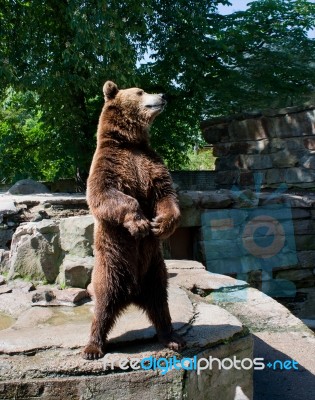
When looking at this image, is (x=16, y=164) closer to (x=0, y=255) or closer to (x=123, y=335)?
(x=0, y=255)

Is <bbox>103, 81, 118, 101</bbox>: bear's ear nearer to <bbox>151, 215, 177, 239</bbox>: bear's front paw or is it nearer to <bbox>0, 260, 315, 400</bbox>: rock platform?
<bbox>151, 215, 177, 239</bbox>: bear's front paw

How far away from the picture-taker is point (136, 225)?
2.47 meters

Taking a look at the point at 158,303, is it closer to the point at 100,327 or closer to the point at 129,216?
the point at 100,327

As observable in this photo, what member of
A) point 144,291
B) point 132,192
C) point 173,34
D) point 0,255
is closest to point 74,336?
point 144,291

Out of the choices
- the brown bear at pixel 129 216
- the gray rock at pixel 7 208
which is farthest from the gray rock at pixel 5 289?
the brown bear at pixel 129 216

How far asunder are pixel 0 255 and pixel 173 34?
20.9 ft

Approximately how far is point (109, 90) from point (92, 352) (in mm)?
1546

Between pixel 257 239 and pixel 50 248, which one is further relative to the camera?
pixel 257 239

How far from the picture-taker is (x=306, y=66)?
32.9 feet

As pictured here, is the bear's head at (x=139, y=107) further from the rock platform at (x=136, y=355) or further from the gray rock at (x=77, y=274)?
the gray rock at (x=77, y=274)

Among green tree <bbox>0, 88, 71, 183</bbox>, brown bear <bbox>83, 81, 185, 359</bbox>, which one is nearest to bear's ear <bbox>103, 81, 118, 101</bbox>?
brown bear <bbox>83, 81, 185, 359</bbox>

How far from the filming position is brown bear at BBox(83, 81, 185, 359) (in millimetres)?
2570

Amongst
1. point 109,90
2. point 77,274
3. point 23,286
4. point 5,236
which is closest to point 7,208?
point 5,236

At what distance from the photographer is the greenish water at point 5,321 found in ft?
10.6
